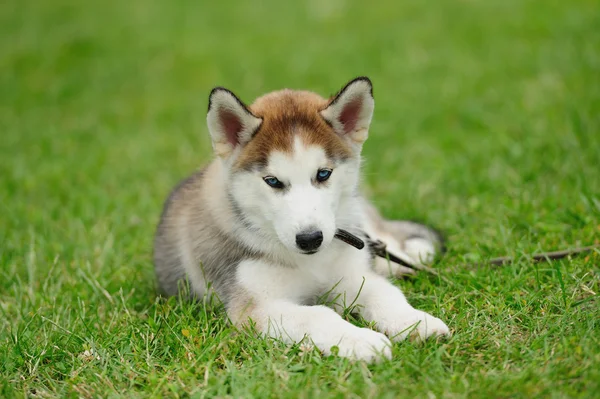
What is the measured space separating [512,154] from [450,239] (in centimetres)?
169

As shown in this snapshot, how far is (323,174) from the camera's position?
3703mm

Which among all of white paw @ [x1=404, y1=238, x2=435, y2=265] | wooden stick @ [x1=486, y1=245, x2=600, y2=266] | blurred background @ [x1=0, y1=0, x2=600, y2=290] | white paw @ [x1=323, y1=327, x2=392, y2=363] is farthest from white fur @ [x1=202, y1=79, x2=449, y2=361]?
blurred background @ [x1=0, y1=0, x2=600, y2=290]

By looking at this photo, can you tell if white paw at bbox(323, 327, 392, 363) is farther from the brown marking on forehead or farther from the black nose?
the brown marking on forehead

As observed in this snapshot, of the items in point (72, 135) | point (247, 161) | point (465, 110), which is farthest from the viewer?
point (72, 135)

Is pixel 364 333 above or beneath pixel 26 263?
above

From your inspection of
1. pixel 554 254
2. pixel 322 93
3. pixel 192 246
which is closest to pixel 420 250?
pixel 554 254

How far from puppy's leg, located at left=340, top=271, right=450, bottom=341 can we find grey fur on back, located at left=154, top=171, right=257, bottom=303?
65cm

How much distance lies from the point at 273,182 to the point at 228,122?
481 mm

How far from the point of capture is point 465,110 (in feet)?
24.8

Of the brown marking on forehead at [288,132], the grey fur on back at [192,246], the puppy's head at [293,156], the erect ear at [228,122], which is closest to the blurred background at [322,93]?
the grey fur on back at [192,246]

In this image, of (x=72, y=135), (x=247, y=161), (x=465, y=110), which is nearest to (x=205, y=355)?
(x=247, y=161)

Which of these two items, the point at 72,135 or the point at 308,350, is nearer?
the point at 308,350

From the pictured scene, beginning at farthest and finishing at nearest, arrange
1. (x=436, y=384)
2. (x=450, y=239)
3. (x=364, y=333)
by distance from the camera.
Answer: (x=450, y=239)
(x=364, y=333)
(x=436, y=384)

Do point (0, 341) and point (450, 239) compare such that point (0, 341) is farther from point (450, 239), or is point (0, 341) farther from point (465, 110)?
point (465, 110)
